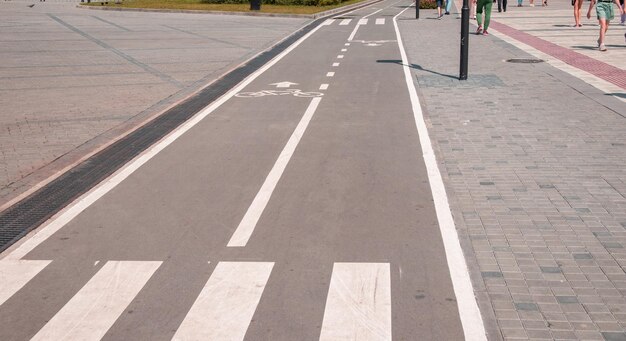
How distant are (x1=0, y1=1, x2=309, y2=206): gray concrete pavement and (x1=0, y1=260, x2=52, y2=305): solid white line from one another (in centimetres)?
221

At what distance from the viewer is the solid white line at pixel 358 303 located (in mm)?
5410

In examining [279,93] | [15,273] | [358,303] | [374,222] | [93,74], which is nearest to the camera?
[358,303]

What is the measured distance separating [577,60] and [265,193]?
527 inches

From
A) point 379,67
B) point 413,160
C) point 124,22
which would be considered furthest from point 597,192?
point 124,22

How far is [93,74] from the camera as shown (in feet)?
62.0

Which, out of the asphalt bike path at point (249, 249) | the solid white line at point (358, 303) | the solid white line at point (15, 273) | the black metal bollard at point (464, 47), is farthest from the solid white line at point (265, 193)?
the black metal bollard at point (464, 47)

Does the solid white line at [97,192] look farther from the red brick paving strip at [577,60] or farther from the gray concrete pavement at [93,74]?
the red brick paving strip at [577,60]

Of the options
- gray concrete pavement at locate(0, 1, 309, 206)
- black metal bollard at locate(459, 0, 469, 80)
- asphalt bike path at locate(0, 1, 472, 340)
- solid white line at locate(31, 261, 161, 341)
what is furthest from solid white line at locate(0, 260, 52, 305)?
black metal bollard at locate(459, 0, 469, 80)

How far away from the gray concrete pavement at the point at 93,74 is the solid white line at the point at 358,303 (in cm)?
430

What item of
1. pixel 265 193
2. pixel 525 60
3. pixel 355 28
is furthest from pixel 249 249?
pixel 355 28

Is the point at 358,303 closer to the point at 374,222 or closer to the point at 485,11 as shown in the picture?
the point at 374,222

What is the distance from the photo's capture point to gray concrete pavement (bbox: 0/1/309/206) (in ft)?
37.3

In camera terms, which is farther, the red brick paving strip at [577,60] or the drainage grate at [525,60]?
the drainage grate at [525,60]

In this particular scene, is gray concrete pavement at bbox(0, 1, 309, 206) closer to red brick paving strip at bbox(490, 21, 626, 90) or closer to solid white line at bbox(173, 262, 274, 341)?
solid white line at bbox(173, 262, 274, 341)
